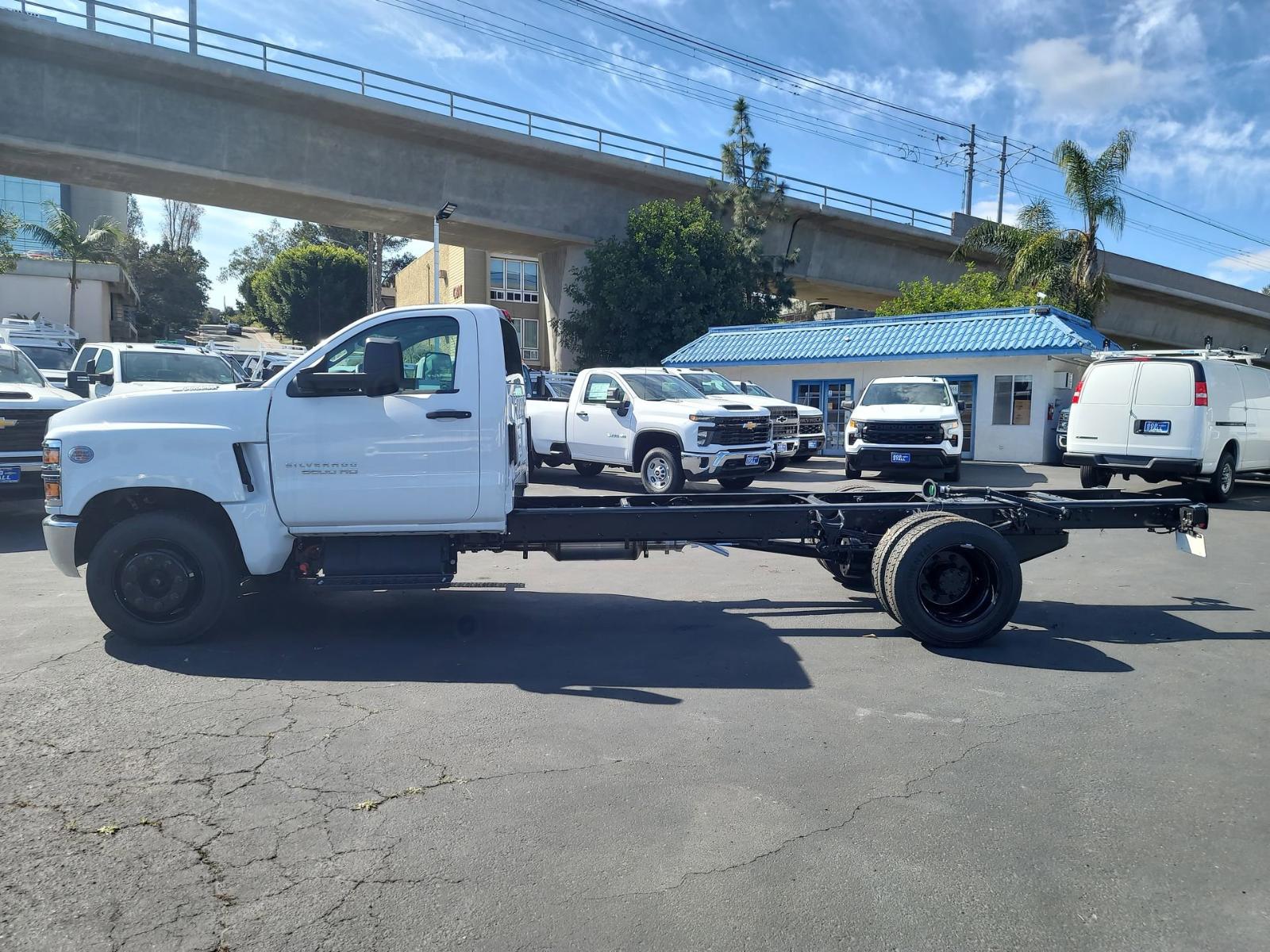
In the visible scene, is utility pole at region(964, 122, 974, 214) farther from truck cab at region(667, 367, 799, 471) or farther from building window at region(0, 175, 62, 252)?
building window at region(0, 175, 62, 252)

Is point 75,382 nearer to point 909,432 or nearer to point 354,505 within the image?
point 354,505

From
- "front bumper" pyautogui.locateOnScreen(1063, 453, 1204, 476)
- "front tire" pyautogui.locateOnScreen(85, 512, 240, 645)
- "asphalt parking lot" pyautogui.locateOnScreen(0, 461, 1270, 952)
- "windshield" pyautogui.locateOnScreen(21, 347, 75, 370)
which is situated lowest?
"asphalt parking lot" pyautogui.locateOnScreen(0, 461, 1270, 952)

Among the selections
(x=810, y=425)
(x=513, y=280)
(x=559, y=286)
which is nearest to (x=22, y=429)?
(x=810, y=425)

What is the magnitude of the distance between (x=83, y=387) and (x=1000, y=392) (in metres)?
19.9

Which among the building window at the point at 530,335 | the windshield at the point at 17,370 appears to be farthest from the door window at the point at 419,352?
the building window at the point at 530,335

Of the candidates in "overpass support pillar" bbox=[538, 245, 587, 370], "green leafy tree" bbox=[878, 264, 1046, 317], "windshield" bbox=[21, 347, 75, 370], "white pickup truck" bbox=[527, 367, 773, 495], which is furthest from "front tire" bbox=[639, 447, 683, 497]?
"overpass support pillar" bbox=[538, 245, 587, 370]

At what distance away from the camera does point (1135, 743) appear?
4.46m

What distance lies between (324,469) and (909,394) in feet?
45.3

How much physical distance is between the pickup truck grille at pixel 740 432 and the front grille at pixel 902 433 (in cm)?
303

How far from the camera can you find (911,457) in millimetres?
16312

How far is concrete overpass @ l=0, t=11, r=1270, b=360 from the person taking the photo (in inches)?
822

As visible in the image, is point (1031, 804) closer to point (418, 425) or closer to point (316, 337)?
point (418, 425)

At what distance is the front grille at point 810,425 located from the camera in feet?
65.0

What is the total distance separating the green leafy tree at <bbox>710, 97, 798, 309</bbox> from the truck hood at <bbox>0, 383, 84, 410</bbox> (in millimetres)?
25998
